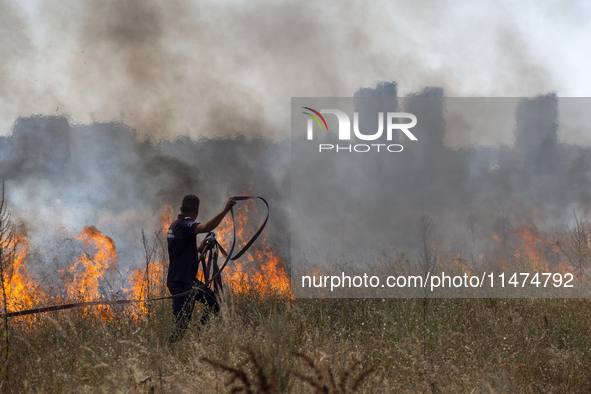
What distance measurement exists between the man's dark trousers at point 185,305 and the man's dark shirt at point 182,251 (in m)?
0.10

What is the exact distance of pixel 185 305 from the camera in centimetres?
478

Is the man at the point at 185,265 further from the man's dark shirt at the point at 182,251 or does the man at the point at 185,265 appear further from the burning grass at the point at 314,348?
the burning grass at the point at 314,348

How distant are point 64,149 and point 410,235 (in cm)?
1303

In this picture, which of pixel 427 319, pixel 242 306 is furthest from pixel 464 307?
pixel 242 306

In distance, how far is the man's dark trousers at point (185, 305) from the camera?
15.1 ft

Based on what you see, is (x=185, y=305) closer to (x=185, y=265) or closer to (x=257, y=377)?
(x=185, y=265)

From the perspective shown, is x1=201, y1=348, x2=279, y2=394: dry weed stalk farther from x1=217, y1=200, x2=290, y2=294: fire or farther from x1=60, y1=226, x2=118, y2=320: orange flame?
x1=60, y1=226, x2=118, y2=320: orange flame

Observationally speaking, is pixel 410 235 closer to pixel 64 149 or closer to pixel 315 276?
pixel 315 276

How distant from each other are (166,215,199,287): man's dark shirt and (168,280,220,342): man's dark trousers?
0.10 meters

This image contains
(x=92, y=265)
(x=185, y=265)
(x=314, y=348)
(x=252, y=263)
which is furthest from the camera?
(x=252, y=263)

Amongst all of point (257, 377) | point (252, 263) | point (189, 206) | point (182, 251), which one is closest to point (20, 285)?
point (252, 263)

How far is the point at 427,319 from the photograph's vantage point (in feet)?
15.8

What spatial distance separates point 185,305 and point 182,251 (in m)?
0.68

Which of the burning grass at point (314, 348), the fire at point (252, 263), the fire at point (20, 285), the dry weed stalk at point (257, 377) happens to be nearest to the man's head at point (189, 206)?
the burning grass at point (314, 348)
